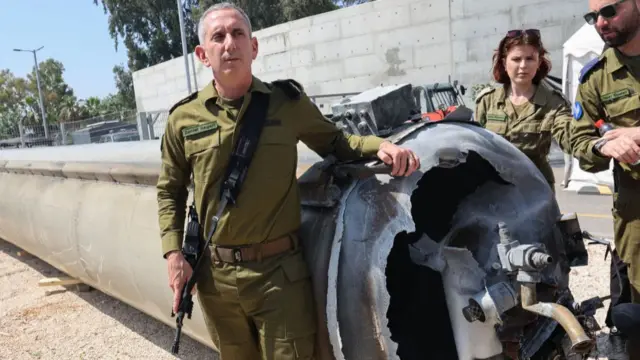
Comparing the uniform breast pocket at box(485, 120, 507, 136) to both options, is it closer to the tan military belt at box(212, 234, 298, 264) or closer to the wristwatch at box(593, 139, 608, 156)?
the wristwatch at box(593, 139, 608, 156)

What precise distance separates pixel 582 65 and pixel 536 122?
5926 mm

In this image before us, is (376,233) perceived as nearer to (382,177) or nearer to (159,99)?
(382,177)

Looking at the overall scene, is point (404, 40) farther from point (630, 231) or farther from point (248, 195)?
point (248, 195)

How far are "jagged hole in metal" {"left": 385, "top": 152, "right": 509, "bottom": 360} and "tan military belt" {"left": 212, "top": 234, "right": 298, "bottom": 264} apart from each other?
405 millimetres

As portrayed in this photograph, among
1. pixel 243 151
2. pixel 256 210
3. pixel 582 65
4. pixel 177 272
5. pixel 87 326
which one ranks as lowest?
pixel 87 326

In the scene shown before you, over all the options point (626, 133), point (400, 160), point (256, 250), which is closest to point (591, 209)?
point (626, 133)

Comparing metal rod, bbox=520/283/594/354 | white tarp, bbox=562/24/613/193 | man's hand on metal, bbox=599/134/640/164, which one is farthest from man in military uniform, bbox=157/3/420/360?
white tarp, bbox=562/24/613/193

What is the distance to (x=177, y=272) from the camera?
2154mm

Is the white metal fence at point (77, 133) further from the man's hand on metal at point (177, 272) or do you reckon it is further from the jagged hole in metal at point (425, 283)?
the jagged hole in metal at point (425, 283)

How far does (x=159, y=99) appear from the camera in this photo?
1007 inches

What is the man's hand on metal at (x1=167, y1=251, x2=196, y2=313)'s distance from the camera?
7.04 feet

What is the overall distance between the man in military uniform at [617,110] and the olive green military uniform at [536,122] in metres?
0.38

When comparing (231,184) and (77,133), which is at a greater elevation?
(77,133)

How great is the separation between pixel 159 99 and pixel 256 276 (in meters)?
24.8
